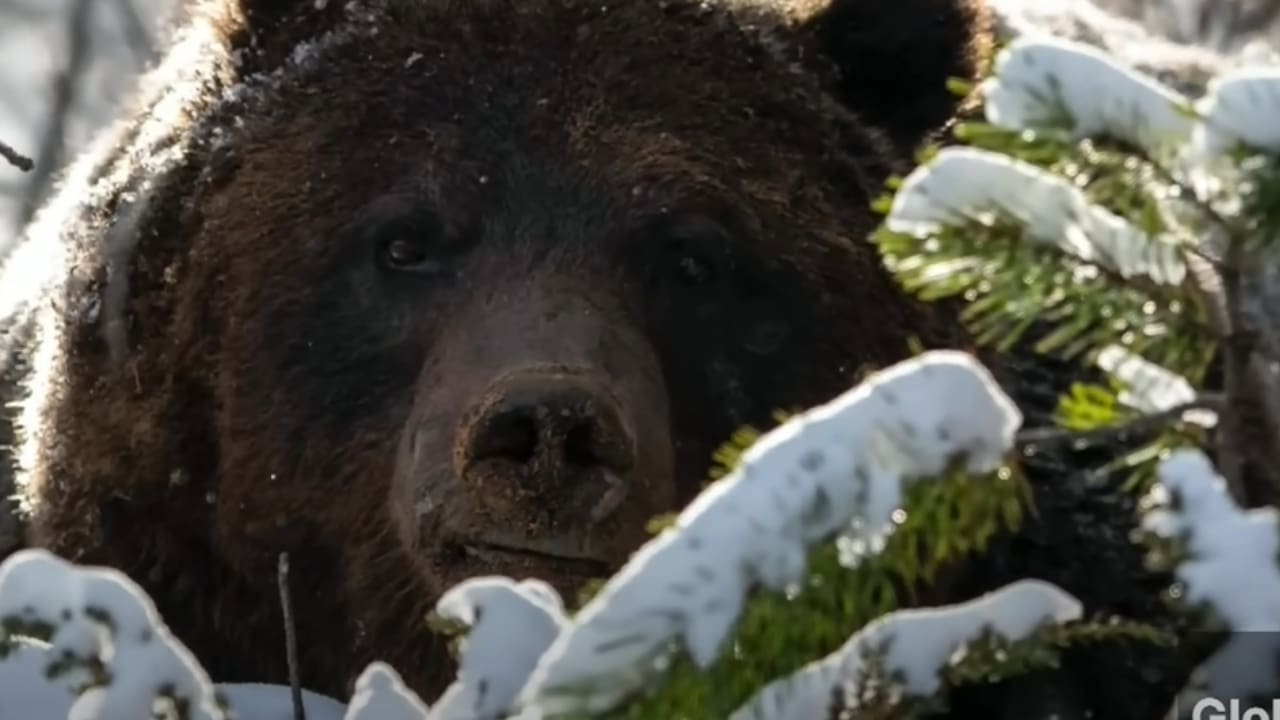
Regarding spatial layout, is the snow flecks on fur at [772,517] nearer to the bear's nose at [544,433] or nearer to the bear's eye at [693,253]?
the bear's nose at [544,433]

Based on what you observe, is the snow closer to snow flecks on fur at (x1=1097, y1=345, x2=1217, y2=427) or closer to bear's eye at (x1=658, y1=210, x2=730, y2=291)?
snow flecks on fur at (x1=1097, y1=345, x2=1217, y2=427)

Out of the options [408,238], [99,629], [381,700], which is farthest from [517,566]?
[408,238]

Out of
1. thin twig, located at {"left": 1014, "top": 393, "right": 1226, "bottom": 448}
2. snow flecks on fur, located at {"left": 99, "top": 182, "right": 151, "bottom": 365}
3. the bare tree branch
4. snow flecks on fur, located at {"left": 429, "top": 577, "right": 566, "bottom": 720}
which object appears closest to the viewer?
thin twig, located at {"left": 1014, "top": 393, "right": 1226, "bottom": 448}

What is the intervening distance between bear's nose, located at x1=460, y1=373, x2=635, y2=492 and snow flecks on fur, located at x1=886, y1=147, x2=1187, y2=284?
1.10 m

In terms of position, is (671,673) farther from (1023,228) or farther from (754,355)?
(754,355)

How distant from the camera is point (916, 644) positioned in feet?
6.96

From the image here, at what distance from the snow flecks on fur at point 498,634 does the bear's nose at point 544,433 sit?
75 cm

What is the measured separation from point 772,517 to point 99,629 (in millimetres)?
883

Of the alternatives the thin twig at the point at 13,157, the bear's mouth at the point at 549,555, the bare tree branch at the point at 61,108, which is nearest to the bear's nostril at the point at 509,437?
the bear's mouth at the point at 549,555

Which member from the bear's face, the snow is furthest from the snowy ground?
the snow

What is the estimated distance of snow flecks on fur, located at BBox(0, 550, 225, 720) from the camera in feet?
8.02

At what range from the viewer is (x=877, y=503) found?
1912 millimetres

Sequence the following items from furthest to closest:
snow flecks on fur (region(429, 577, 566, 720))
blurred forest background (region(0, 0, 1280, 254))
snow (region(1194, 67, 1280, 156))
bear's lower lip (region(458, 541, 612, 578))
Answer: blurred forest background (region(0, 0, 1280, 254)), bear's lower lip (region(458, 541, 612, 578)), snow flecks on fur (region(429, 577, 566, 720)), snow (region(1194, 67, 1280, 156))

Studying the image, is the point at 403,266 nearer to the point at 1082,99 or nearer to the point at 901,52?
the point at 901,52
